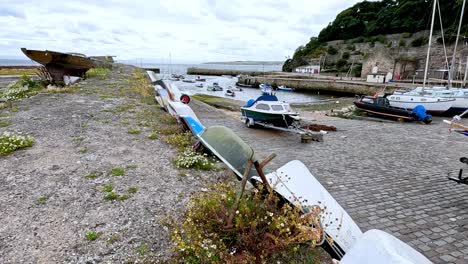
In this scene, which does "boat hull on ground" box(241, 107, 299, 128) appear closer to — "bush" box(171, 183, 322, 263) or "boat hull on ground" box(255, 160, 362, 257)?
"boat hull on ground" box(255, 160, 362, 257)

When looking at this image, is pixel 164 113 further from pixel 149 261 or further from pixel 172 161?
pixel 149 261

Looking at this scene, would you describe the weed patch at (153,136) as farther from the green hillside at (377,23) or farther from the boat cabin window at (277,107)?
the green hillside at (377,23)

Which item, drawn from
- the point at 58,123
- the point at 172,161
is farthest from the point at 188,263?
the point at 58,123

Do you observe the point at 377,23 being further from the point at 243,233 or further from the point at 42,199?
the point at 42,199

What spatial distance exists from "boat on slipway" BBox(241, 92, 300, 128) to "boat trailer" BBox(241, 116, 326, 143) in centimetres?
6

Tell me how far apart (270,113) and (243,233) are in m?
11.5

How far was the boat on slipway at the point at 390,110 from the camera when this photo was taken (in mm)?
17547

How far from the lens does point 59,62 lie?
1738cm

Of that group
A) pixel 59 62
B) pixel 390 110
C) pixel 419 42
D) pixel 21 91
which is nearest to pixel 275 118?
pixel 390 110

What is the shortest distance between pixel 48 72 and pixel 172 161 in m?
16.5

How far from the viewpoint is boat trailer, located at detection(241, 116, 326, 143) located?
1199 cm

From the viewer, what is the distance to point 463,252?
14.1 feet

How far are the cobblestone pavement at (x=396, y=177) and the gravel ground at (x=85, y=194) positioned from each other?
11.7 ft

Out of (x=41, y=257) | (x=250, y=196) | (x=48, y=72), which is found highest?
(x=48, y=72)
